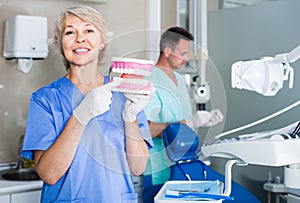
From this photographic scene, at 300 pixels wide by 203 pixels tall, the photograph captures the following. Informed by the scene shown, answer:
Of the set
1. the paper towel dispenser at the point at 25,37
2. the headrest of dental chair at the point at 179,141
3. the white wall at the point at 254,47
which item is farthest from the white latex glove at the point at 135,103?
the white wall at the point at 254,47

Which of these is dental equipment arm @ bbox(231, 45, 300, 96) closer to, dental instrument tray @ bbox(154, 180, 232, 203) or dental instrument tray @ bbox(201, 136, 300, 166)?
dental instrument tray @ bbox(201, 136, 300, 166)

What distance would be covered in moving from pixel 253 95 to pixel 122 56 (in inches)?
75.2

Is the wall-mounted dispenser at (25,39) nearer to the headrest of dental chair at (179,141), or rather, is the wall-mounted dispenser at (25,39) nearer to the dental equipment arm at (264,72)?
the headrest of dental chair at (179,141)

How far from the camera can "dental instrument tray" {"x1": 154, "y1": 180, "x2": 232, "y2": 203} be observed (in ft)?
4.43

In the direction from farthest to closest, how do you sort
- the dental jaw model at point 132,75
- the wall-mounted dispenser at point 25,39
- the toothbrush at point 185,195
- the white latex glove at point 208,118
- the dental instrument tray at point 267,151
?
the wall-mounted dispenser at point 25,39 < the toothbrush at point 185,195 < the white latex glove at point 208,118 < the dental jaw model at point 132,75 < the dental instrument tray at point 267,151

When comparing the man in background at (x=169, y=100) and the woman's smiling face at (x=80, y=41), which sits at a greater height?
the woman's smiling face at (x=80, y=41)

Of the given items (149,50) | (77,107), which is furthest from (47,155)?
(149,50)

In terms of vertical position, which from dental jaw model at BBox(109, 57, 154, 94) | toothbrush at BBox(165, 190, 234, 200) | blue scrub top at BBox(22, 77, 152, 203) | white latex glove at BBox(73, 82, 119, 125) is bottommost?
toothbrush at BBox(165, 190, 234, 200)

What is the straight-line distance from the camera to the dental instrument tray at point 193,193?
4.43 feet

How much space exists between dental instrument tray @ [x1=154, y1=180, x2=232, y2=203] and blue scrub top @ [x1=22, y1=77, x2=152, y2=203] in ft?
0.35

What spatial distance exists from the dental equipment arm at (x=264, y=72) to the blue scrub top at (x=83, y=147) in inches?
10.6

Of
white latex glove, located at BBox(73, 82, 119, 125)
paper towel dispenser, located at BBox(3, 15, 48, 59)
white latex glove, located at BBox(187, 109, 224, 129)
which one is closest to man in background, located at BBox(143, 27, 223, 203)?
white latex glove, located at BBox(187, 109, 224, 129)

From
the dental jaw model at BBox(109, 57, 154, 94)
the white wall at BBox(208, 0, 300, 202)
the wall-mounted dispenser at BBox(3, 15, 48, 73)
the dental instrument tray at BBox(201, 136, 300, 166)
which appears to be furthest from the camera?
the white wall at BBox(208, 0, 300, 202)

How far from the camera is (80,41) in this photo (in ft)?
4.13
